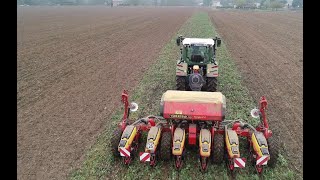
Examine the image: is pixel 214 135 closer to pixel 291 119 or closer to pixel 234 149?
pixel 234 149

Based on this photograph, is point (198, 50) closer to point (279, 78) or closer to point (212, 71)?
point (212, 71)

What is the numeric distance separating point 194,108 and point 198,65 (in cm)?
431

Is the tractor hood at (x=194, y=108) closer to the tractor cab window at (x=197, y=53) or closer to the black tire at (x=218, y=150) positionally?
the black tire at (x=218, y=150)

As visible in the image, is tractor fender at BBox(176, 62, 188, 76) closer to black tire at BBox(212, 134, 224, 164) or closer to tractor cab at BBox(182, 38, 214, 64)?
tractor cab at BBox(182, 38, 214, 64)

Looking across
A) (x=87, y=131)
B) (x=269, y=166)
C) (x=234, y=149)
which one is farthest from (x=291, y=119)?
(x=87, y=131)

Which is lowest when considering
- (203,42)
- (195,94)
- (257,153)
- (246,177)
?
(246,177)

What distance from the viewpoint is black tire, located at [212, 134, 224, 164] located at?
706cm

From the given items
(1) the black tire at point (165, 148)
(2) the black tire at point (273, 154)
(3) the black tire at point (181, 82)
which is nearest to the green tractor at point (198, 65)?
(3) the black tire at point (181, 82)

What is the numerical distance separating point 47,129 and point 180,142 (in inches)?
173

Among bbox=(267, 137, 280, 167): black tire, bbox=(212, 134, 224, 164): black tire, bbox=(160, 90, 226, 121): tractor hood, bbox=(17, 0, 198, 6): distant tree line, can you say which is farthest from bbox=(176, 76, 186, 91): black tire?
bbox=(17, 0, 198, 6): distant tree line

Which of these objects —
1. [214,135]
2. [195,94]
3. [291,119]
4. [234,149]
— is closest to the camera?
[234,149]

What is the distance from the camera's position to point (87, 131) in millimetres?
9242

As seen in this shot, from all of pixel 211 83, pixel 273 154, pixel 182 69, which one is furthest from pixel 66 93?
pixel 273 154
